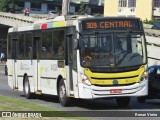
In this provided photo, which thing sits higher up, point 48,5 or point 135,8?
point 135,8

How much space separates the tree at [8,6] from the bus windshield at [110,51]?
332 feet

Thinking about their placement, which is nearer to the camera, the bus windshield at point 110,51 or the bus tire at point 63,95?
the bus windshield at point 110,51

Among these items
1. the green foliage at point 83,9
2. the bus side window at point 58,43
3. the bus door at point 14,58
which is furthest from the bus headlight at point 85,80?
the green foliage at point 83,9

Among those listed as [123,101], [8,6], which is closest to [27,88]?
[123,101]

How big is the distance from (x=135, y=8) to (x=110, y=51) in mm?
73899

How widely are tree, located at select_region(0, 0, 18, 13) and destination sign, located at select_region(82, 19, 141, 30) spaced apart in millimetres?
100955

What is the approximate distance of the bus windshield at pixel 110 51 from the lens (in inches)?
699

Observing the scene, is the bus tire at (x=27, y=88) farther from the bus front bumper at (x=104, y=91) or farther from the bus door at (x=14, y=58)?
the bus front bumper at (x=104, y=91)

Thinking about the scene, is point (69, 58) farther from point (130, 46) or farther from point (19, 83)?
point (19, 83)

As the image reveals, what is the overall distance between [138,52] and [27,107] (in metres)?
4.09

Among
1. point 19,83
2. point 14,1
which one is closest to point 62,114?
point 19,83

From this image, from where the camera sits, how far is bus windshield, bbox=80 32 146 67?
1775 centimetres

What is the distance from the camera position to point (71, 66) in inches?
721

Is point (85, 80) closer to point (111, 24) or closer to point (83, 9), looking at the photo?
point (111, 24)
